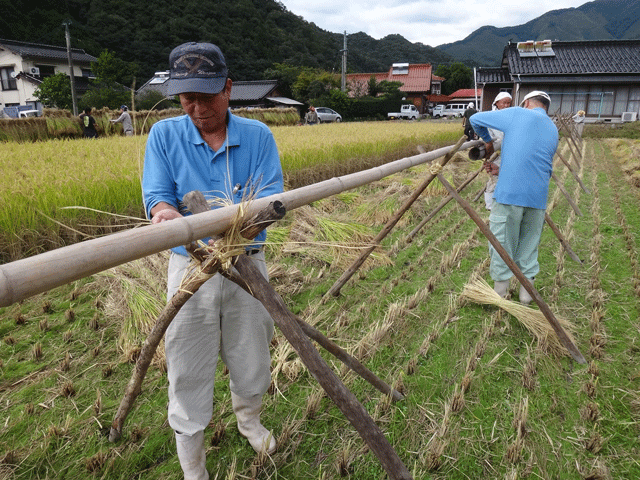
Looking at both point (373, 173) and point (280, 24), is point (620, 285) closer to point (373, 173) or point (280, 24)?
point (373, 173)

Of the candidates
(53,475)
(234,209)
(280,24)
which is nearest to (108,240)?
(234,209)

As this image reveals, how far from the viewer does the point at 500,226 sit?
3203 mm

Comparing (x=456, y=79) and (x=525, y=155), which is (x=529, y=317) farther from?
(x=456, y=79)

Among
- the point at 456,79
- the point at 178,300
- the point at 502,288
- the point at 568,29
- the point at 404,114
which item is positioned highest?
the point at 568,29

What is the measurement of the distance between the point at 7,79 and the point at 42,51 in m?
3.13

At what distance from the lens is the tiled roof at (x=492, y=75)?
909 inches

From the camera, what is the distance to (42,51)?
1099 inches

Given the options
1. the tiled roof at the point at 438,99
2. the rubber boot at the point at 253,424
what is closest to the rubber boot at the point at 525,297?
the rubber boot at the point at 253,424

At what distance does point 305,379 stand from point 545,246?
3577 millimetres

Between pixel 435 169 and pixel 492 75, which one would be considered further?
pixel 492 75

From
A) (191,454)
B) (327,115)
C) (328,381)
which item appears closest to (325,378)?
(328,381)

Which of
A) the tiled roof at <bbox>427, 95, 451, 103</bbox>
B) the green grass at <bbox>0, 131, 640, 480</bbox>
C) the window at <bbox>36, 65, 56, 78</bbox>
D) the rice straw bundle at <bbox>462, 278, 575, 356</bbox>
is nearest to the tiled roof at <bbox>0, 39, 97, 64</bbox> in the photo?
the window at <bbox>36, 65, 56, 78</bbox>

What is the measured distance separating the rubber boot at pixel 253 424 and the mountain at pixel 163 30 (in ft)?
114

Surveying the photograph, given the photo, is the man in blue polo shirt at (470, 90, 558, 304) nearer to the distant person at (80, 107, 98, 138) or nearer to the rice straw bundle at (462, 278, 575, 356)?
the rice straw bundle at (462, 278, 575, 356)
